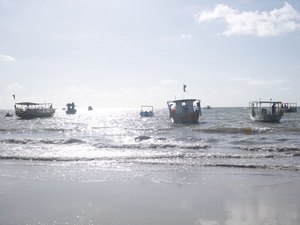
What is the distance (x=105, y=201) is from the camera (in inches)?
363

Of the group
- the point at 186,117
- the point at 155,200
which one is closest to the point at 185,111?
the point at 186,117

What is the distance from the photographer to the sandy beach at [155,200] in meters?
7.68

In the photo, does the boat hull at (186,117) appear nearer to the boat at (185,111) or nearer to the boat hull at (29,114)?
the boat at (185,111)

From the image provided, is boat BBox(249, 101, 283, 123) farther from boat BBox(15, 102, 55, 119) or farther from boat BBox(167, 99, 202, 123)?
boat BBox(15, 102, 55, 119)

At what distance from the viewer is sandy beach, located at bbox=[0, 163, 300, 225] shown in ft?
25.2

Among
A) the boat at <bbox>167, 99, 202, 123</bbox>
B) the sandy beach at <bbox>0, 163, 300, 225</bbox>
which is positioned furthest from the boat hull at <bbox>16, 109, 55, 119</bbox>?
the sandy beach at <bbox>0, 163, 300, 225</bbox>

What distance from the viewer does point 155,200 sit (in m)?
9.29

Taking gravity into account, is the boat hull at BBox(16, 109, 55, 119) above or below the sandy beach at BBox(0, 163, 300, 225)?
above

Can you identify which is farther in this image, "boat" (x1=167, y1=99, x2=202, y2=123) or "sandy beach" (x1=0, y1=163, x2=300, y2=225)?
"boat" (x1=167, y1=99, x2=202, y2=123)

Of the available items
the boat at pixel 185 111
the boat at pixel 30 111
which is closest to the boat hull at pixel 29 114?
the boat at pixel 30 111

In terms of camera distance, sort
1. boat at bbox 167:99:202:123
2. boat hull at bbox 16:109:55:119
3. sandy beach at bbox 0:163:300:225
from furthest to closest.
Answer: boat hull at bbox 16:109:55:119 < boat at bbox 167:99:202:123 < sandy beach at bbox 0:163:300:225

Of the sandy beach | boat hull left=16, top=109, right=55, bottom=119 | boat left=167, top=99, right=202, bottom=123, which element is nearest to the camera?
the sandy beach

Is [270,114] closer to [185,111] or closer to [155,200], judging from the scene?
[185,111]

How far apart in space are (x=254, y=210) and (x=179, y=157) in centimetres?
1121
